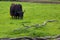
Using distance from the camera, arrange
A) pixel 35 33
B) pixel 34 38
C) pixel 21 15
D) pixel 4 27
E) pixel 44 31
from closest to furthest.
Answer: pixel 34 38
pixel 35 33
pixel 44 31
pixel 4 27
pixel 21 15

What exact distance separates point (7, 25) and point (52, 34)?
248 centimetres

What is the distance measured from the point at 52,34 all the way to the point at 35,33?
62cm

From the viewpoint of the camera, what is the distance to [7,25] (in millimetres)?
11719

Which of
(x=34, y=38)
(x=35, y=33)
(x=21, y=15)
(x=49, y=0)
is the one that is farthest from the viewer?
(x=49, y=0)

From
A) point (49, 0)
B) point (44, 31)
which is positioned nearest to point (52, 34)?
point (44, 31)

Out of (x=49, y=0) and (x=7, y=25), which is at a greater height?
(x=7, y=25)

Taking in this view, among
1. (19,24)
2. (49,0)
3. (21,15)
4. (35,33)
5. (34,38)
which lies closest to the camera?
(34,38)

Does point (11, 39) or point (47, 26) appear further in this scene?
point (47, 26)

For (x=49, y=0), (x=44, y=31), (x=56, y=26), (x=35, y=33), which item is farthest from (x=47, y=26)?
(x=49, y=0)

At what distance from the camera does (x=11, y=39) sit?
8.59 m

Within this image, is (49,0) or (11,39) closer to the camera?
(11,39)

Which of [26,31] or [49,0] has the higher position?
[26,31]

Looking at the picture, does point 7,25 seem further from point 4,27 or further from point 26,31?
point 26,31

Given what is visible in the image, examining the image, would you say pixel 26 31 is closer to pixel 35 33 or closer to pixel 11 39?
pixel 35 33
